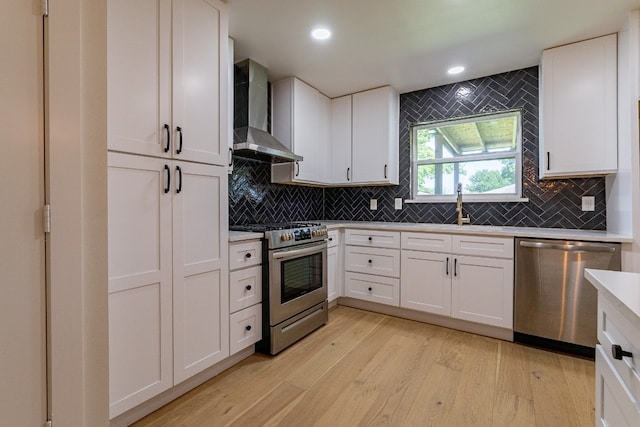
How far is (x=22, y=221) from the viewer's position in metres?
1.09

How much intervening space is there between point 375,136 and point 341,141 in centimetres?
45

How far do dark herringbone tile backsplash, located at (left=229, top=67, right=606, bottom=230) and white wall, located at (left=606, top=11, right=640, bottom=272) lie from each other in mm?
432

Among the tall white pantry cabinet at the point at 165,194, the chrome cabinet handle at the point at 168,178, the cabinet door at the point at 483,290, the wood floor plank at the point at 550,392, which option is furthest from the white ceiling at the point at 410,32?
the wood floor plank at the point at 550,392

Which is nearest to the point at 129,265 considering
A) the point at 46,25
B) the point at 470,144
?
the point at 46,25

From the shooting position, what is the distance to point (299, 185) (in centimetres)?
372

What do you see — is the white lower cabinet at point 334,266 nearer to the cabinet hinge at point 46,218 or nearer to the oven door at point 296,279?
the oven door at point 296,279

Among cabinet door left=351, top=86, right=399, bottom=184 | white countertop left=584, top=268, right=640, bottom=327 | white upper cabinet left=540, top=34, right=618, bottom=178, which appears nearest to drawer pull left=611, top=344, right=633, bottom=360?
white countertop left=584, top=268, right=640, bottom=327

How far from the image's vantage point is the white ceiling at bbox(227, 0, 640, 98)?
1.99 m

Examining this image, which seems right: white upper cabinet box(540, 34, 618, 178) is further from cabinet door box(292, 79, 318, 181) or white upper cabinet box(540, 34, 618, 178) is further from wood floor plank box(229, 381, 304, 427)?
wood floor plank box(229, 381, 304, 427)

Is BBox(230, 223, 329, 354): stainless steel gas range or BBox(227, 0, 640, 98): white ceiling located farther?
BBox(230, 223, 329, 354): stainless steel gas range

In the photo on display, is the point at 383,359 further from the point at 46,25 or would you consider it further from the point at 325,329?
the point at 46,25

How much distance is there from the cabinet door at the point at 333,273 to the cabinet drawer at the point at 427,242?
0.73 metres

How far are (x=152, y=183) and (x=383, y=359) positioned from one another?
6.40 feet

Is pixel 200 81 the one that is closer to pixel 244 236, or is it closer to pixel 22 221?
pixel 244 236
